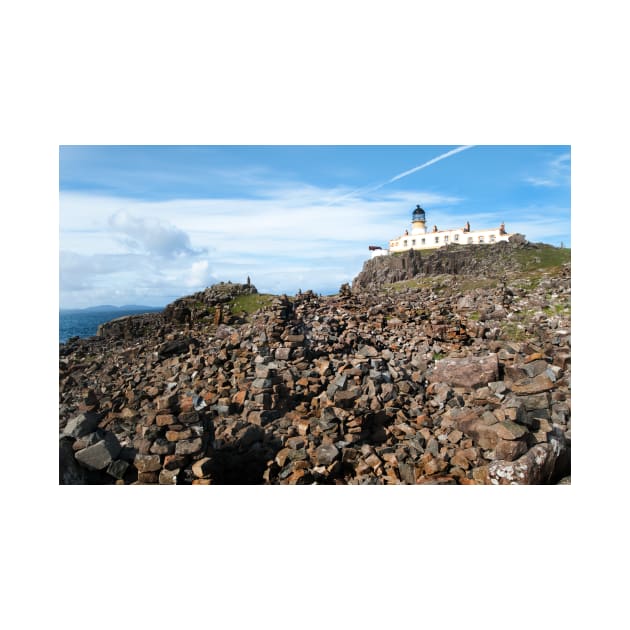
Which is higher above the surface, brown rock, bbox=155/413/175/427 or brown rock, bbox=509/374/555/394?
brown rock, bbox=509/374/555/394

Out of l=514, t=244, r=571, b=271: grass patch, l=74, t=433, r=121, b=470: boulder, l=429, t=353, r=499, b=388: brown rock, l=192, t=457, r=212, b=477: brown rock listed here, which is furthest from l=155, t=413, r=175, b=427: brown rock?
l=514, t=244, r=571, b=271: grass patch

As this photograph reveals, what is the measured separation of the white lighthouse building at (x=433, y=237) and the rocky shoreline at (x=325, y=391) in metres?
1.01

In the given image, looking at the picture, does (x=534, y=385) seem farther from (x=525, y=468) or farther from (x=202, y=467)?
(x=202, y=467)

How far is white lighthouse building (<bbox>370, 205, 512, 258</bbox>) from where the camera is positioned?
23.2 ft

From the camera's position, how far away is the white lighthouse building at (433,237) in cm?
706

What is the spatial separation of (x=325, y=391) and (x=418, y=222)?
142 inches

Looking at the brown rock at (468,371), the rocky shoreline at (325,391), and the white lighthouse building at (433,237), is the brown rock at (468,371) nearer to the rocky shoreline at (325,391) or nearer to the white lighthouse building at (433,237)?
the rocky shoreline at (325,391)

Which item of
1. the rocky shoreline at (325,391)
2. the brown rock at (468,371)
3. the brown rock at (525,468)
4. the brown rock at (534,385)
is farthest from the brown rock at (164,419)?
the brown rock at (534,385)

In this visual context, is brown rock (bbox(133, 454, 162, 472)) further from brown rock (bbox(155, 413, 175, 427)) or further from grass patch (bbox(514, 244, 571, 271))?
grass patch (bbox(514, 244, 571, 271))

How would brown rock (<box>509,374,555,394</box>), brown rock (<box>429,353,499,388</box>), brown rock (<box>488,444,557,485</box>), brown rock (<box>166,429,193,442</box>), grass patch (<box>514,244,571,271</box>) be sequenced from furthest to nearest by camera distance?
grass patch (<box>514,244,571,271</box>), brown rock (<box>429,353,499,388</box>), brown rock (<box>509,374,555,394</box>), brown rock (<box>166,429,193,442</box>), brown rock (<box>488,444,557,485</box>)
